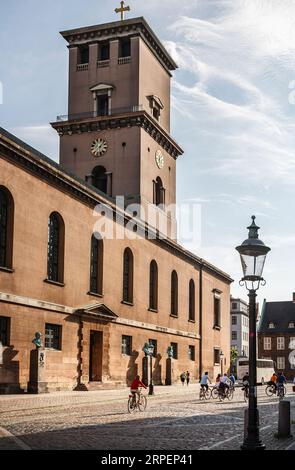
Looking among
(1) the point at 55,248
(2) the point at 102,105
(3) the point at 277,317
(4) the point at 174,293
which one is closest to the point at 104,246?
(1) the point at 55,248

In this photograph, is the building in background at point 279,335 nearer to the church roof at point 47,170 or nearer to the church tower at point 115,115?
the church tower at point 115,115

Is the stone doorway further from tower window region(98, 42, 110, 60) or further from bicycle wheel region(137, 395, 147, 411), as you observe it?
tower window region(98, 42, 110, 60)

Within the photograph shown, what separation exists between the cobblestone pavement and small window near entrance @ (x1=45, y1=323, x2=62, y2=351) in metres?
6.74

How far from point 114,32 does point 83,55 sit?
3.51 m

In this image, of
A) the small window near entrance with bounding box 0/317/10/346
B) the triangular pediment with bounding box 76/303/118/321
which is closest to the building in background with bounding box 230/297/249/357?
the triangular pediment with bounding box 76/303/118/321

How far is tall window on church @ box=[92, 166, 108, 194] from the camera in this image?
189 ft

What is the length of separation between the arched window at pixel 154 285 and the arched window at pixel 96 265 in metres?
10.6

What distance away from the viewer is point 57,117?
59.4 metres

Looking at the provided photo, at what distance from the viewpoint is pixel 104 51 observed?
195 ft

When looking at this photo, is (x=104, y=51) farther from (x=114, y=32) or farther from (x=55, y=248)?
(x=55, y=248)

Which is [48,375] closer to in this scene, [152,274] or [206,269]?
[152,274]

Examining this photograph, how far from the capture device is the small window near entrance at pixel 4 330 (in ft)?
108

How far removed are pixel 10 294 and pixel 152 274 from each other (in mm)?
22119

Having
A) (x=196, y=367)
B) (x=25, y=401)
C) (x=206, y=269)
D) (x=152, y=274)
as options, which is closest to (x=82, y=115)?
(x=152, y=274)
